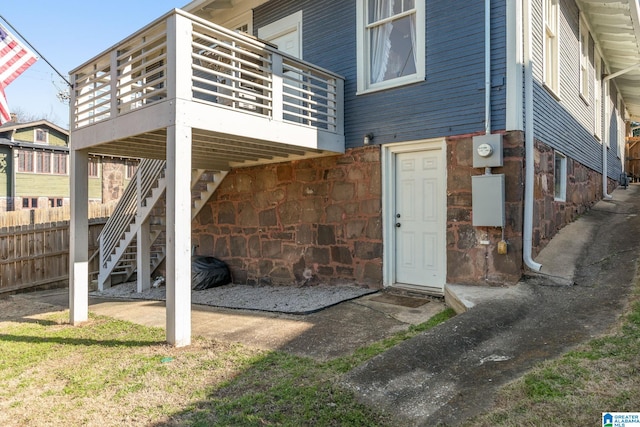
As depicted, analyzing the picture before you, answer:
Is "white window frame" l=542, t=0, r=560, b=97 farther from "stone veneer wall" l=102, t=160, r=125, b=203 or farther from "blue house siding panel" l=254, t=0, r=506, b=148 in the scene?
"stone veneer wall" l=102, t=160, r=125, b=203

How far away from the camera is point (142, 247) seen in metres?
8.38

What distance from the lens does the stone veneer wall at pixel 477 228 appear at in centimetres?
537

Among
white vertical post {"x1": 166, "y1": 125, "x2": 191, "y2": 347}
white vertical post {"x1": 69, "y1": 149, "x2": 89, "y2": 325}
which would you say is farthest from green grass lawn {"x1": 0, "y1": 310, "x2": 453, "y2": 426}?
white vertical post {"x1": 69, "y1": 149, "x2": 89, "y2": 325}

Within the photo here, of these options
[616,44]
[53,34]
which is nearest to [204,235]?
[616,44]

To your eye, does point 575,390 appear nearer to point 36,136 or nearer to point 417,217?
point 417,217

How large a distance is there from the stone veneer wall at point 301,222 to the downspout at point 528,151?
2055mm

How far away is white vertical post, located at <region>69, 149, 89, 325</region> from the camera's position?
19.0 ft

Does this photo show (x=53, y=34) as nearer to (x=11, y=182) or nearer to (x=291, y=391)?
(x=11, y=182)

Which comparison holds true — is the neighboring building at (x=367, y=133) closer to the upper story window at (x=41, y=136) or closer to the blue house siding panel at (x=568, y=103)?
the blue house siding panel at (x=568, y=103)

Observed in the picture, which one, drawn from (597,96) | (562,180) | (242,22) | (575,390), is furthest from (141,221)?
(597,96)

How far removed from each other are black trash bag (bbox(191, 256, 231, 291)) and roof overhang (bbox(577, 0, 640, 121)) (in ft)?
28.7

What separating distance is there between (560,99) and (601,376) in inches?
Result: 229

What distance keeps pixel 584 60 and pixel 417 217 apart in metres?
5.95

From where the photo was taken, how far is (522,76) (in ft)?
17.9
